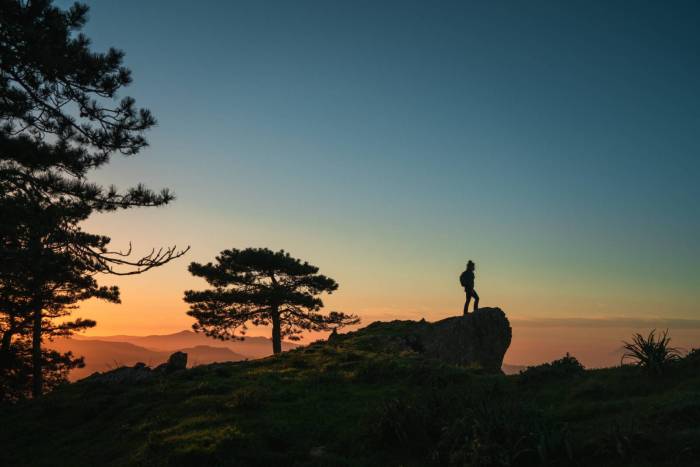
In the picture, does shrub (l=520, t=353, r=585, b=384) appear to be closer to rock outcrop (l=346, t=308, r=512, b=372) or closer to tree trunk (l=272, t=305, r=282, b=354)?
rock outcrop (l=346, t=308, r=512, b=372)

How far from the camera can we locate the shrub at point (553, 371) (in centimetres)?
1389

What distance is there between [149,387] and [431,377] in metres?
12.2

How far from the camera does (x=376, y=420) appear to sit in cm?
1144

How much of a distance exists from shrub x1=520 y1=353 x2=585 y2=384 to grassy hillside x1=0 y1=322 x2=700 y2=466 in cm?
7

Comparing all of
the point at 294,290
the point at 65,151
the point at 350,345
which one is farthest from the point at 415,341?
the point at 65,151

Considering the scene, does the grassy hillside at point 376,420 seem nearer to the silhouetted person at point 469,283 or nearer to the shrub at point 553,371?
the shrub at point 553,371

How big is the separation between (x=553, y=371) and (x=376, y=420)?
19.3 feet

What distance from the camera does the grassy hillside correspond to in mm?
8562

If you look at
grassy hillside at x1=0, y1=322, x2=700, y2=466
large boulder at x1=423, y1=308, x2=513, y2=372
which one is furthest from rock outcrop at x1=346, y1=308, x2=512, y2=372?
grassy hillside at x1=0, y1=322, x2=700, y2=466

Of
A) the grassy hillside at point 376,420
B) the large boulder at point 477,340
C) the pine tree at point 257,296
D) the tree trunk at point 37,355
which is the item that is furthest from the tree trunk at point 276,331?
the tree trunk at point 37,355

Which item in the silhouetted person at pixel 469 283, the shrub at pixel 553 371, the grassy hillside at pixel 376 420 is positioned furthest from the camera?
the silhouetted person at pixel 469 283

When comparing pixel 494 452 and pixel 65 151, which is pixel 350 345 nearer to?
pixel 65 151

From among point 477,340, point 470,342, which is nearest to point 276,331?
point 470,342

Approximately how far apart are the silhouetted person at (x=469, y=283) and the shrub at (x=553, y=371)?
10249 mm
